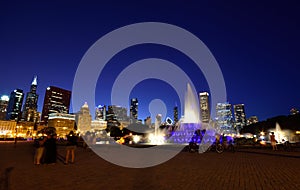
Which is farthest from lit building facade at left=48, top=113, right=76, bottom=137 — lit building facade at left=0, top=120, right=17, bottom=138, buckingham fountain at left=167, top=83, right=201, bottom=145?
buckingham fountain at left=167, top=83, right=201, bottom=145

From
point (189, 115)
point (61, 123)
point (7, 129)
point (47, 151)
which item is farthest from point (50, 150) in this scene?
point (61, 123)

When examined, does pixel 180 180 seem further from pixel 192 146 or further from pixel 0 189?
pixel 192 146

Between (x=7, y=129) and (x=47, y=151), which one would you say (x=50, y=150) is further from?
(x=7, y=129)

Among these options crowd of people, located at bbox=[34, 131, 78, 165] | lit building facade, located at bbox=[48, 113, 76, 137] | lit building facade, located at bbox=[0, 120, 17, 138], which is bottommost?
crowd of people, located at bbox=[34, 131, 78, 165]

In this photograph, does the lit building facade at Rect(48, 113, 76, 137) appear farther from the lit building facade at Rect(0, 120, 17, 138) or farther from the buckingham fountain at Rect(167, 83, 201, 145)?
the buckingham fountain at Rect(167, 83, 201, 145)

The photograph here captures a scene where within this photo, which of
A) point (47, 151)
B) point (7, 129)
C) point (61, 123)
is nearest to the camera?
point (47, 151)

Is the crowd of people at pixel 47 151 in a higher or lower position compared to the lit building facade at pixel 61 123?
lower

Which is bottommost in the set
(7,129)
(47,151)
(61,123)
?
(47,151)

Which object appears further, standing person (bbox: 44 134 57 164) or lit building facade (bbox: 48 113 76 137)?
lit building facade (bbox: 48 113 76 137)

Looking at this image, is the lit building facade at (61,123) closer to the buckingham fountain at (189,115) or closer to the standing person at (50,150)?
the buckingham fountain at (189,115)

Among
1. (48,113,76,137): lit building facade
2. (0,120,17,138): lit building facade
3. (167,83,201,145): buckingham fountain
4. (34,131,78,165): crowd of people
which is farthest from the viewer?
(48,113,76,137): lit building facade

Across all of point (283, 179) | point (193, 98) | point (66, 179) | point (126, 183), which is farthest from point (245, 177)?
point (193, 98)

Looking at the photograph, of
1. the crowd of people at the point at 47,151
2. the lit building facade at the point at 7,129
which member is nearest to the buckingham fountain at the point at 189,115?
the crowd of people at the point at 47,151

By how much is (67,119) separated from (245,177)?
578 ft
